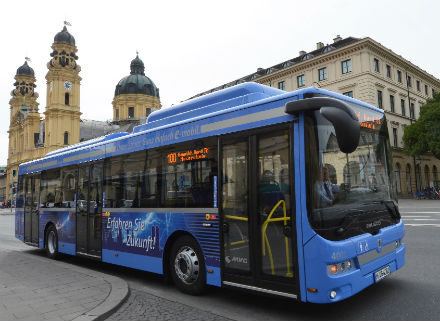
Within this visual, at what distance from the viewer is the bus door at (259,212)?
Answer: 4648mm

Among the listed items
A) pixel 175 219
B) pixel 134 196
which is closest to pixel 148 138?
pixel 134 196

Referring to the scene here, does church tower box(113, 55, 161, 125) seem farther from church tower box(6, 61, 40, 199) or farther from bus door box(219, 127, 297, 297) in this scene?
bus door box(219, 127, 297, 297)

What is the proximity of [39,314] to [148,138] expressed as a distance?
3.40 meters

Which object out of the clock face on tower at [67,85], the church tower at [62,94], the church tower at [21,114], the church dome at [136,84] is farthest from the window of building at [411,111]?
the church tower at [21,114]

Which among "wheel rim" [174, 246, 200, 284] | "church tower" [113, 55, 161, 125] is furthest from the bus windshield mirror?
"church tower" [113, 55, 161, 125]

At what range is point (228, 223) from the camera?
17.6 ft

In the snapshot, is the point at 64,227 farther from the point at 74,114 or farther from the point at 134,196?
the point at 74,114

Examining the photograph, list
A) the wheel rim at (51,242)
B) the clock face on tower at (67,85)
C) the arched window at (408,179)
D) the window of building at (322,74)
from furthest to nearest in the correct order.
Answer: the clock face on tower at (67,85)
the arched window at (408,179)
the window of building at (322,74)
the wheel rim at (51,242)

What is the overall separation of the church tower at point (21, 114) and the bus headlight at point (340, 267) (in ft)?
319

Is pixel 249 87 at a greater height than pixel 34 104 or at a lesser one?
lesser

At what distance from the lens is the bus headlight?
4289 millimetres

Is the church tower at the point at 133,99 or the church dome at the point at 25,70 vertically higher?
the church dome at the point at 25,70

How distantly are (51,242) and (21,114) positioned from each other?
97.9m

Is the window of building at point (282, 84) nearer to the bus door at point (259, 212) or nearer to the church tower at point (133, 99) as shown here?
the church tower at point (133, 99)
